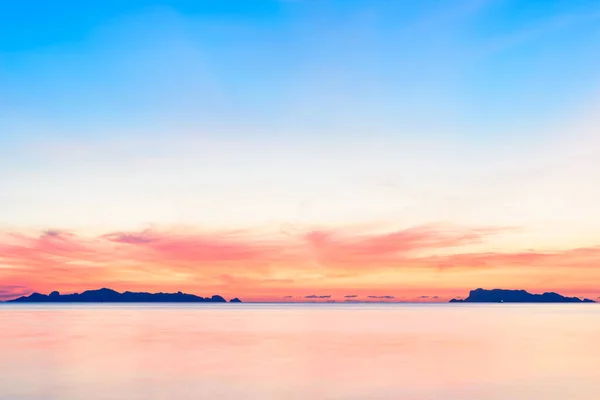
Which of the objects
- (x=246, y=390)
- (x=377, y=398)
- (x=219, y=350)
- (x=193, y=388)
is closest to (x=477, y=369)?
(x=377, y=398)

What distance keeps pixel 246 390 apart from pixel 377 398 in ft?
19.0

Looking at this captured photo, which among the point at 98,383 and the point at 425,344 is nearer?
the point at 98,383

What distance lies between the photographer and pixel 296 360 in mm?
35406

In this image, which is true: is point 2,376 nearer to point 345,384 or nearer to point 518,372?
point 345,384

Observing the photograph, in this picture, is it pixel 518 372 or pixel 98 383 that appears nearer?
pixel 98 383

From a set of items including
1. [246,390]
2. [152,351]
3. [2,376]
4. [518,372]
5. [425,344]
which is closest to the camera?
[246,390]

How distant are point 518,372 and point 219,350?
20204 millimetres

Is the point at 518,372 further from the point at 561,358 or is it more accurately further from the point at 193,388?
the point at 193,388

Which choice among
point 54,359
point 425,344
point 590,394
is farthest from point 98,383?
point 425,344

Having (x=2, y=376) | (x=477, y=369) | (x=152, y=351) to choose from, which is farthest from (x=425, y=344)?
(x=2, y=376)

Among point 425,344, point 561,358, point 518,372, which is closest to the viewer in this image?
point 518,372

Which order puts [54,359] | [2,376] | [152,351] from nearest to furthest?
[2,376], [54,359], [152,351]

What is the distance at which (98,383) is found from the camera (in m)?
26.5

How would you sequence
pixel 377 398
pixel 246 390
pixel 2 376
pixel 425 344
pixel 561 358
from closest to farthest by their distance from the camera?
pixel 377 398 < pixel 246 390 < pixel 2 376 < pixel 561 358 < pixel 425 344
